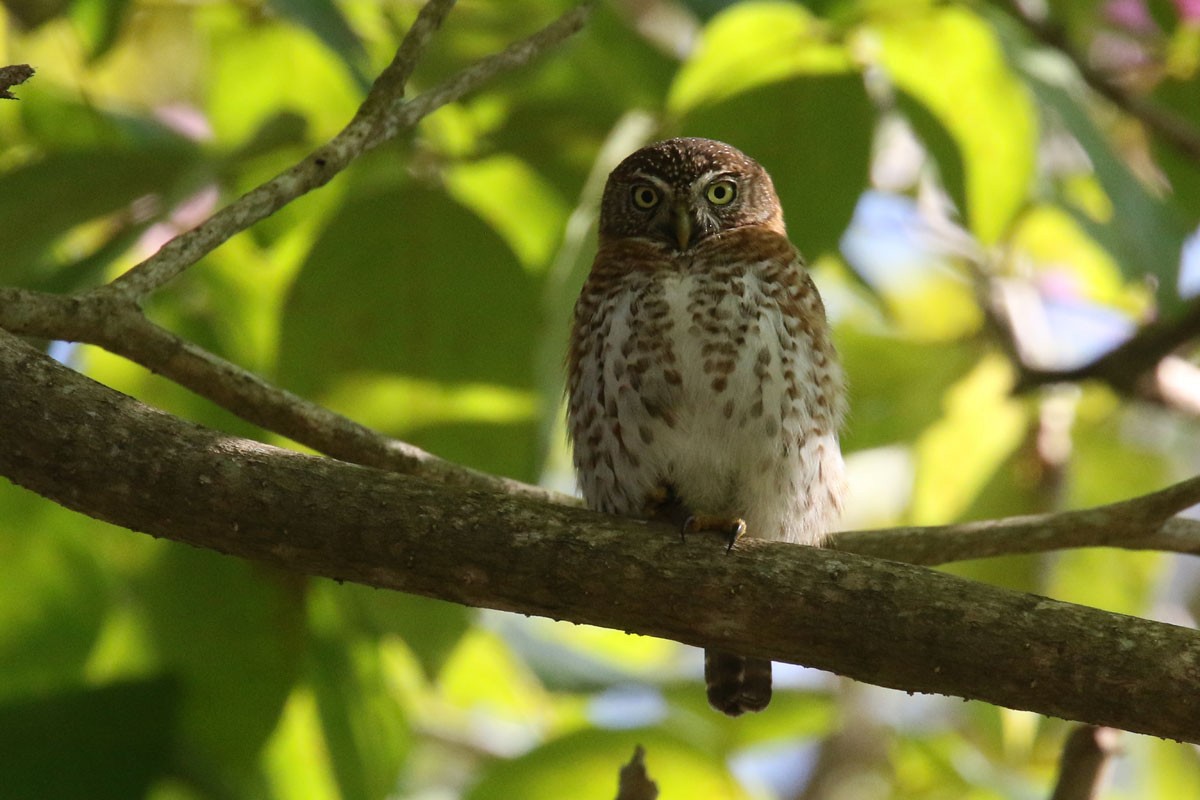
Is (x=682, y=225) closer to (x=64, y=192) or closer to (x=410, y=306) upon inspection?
(x=410, y=306)

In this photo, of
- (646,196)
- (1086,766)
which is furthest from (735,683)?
(646,196)

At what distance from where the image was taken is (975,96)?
155 inches

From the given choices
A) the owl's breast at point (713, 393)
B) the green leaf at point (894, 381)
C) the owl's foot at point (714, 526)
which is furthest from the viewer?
the green leaf at point (894, 381)

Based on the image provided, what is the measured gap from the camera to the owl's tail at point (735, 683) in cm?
380

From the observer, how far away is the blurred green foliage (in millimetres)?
3535

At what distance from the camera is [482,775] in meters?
3.90

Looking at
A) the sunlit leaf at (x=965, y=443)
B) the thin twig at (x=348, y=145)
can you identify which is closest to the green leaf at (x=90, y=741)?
the thin twig at (x=348, y=145)

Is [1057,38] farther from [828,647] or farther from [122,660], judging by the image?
[122,660]

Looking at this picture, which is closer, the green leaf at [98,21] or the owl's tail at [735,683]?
the green leaf at [98,21]

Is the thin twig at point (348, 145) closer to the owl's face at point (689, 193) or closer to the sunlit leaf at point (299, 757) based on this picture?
the owl's face at point (689, 193)

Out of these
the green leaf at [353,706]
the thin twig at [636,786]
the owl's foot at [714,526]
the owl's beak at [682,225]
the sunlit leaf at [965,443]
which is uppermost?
the owl's beak at [682,225]

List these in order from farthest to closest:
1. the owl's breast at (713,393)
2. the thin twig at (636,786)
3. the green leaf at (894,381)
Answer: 1. the green leaf at (894,381)
2. the owl's breast at (713,393)
3. the thin twig at (636,786)

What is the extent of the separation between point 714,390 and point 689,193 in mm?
761

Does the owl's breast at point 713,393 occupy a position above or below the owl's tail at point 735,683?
above
